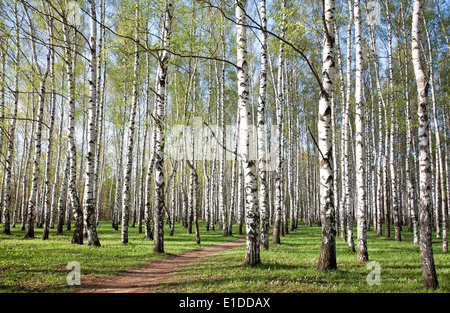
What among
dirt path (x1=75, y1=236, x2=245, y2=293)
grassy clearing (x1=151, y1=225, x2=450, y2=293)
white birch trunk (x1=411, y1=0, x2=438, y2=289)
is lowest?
dirt path (x1=75, y1=236, x2=245, y2=293)

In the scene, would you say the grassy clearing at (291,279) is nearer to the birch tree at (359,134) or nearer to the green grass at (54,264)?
the birch tree at (359,134)

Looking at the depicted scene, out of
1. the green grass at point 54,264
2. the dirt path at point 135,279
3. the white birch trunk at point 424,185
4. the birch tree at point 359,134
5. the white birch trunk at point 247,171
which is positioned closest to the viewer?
the white birch trunk at point 424,185


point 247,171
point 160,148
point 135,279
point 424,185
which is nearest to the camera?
point 424,185

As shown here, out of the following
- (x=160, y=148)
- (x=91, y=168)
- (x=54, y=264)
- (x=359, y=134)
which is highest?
(x=359, y=134)

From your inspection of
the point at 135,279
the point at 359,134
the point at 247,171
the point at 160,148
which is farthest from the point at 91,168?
the point at 359,134

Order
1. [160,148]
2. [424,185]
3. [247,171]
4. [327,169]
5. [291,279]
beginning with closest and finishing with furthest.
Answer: [424,185]
[291,279]
[327,169]
[247,171]
[160,148]

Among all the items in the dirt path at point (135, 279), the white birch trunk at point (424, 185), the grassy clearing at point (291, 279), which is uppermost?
the white birch trunk at point (424, 185)

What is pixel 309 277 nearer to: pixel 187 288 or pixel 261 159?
pixel 187 288

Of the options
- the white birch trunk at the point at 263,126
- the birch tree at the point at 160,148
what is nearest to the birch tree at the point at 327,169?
the white birch trunk at the point at 263,126

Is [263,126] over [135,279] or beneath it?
over

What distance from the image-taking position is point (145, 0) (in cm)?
993

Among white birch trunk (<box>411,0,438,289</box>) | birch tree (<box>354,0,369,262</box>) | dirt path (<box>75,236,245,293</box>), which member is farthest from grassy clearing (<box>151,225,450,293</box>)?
birch tree (<box>354,0,369,262</box>)

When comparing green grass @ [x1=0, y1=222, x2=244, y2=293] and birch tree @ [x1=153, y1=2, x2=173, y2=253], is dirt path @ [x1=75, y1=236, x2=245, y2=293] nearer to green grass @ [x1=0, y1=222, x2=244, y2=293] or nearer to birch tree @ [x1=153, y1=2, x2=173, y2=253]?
green grass @ [x1=0, y1=222, x2=244, y2=293]

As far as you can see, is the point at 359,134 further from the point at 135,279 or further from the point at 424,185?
the point at 135,279
